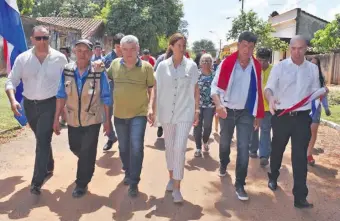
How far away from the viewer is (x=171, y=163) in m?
4.83

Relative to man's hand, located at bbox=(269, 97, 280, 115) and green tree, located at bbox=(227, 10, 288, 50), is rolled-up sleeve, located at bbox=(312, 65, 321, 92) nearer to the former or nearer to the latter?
man's hand, located at bbox=(269, 97, 280, 115)

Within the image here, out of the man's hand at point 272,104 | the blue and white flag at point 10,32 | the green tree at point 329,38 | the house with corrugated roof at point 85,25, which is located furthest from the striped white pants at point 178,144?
the house with corrugated roof at point 85,25

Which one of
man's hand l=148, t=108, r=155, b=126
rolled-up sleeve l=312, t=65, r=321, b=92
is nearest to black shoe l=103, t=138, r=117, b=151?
man's hand l=148, t=108, r=155, b=126

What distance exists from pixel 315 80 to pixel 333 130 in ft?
20.1

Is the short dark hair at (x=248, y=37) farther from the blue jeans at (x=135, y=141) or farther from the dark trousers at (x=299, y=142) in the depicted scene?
the blue jeans at (x=135, y=141)

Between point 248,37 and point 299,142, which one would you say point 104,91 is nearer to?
point 248,37

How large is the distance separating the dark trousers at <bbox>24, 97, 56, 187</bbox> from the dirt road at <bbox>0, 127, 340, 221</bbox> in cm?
31

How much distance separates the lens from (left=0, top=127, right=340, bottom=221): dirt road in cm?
425

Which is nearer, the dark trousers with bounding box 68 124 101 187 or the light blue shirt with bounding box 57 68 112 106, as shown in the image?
the light blue shirt with bounding box 57 68 112 106

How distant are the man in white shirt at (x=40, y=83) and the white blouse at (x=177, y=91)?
1300 mm

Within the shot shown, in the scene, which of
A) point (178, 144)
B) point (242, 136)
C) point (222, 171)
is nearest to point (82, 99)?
point (178, 144)

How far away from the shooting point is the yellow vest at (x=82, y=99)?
4.52m

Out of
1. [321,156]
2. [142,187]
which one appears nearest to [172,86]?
[142,187]

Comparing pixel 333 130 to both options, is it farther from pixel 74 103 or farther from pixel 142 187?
pixel 74 103
